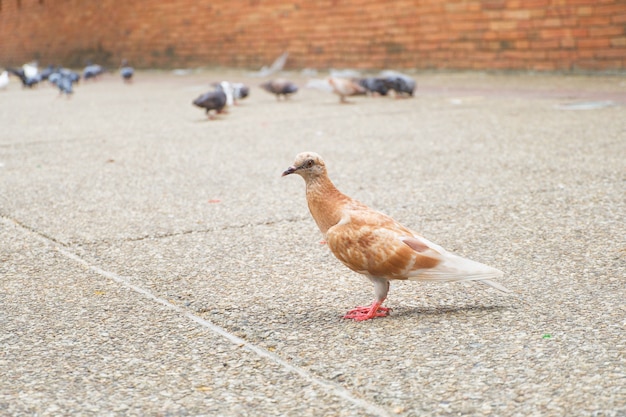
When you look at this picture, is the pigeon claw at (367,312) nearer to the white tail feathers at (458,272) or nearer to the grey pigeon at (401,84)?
the white tail feathers at (458,272)

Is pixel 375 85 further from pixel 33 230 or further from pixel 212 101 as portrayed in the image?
pixel 33 230

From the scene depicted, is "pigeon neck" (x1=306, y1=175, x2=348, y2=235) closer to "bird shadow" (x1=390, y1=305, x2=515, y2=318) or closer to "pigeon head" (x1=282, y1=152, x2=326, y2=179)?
"pigeon head" (x1=282, y1=152, x2=326, y2=179)

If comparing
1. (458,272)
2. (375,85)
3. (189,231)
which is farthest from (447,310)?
(375,85)

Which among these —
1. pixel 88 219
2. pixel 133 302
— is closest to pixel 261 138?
pixel 88 219

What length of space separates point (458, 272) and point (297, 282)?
2.88 feet

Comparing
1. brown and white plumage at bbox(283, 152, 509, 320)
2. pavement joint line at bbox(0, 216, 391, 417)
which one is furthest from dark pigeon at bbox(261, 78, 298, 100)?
brown and white plumage at bbox(283, 152, 509, 320)

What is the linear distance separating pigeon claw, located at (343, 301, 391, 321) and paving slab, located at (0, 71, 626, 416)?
4cm

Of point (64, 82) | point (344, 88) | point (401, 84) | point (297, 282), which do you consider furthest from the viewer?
point (64, 82)

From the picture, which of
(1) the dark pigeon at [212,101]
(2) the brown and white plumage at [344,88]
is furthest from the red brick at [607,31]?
(1) the dark pigeon at [212,101]

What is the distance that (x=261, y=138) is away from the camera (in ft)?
27.3

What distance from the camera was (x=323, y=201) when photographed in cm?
317

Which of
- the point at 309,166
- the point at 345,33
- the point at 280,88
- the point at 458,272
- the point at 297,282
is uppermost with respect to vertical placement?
the point at 309,166

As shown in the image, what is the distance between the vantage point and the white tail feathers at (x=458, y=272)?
2930 mm

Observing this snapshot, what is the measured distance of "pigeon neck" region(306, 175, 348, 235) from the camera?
3.15 meters
